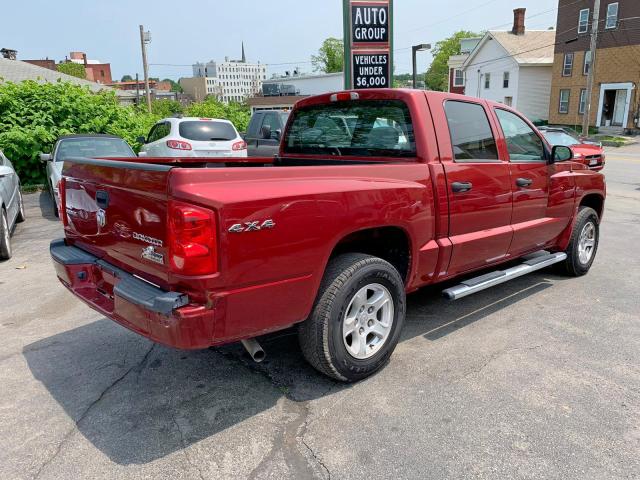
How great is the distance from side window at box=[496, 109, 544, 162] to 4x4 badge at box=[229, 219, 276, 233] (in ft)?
9.11

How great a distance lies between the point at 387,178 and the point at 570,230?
3.01 m

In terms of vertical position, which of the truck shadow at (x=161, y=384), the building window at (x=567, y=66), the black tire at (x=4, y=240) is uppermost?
the building window at (x=567, y=66)

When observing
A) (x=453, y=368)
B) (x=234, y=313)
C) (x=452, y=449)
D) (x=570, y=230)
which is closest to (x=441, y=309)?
(x=453, y=368)

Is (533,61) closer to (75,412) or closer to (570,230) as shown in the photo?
(570,230)

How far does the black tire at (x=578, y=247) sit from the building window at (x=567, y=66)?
37.8m

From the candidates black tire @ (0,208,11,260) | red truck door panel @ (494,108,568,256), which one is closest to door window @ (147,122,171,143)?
black tire @ (0,208,11,260)

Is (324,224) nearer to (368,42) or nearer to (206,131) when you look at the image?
(368,42)

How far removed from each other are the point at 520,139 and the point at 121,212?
3.64 meters

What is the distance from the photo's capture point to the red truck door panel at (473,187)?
3.96 metres

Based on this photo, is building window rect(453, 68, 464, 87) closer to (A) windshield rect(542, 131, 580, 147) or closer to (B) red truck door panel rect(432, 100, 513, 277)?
(A) windshield rect(542, 131, 580, 147)

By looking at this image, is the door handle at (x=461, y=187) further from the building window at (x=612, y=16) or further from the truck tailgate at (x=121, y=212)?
the building window at (x=612, y=16)

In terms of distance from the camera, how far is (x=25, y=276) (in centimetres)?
622

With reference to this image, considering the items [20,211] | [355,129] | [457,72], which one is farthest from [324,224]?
[457,72]

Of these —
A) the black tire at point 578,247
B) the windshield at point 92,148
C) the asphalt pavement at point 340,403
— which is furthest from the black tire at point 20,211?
the black tire at point 578,247
